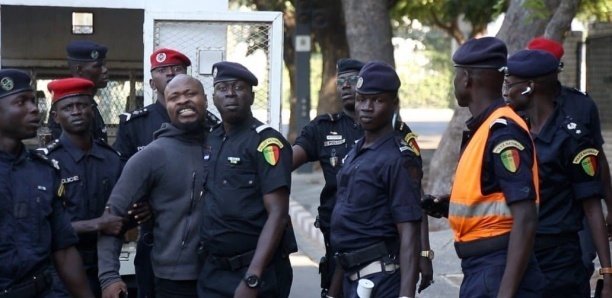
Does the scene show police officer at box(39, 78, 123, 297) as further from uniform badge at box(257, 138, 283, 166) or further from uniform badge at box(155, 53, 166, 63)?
uniform badge at box(257, 138, 283, 166)

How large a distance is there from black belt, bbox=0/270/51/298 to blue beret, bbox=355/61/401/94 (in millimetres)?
1672

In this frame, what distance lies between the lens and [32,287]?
505cm

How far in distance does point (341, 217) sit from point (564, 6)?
576cm

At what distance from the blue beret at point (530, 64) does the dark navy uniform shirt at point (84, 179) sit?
7.47 ft

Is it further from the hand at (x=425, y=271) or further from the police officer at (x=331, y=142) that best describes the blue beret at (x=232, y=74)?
the police officer at (x=331, y=142)

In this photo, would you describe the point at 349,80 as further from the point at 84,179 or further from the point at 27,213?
the point at 27,213

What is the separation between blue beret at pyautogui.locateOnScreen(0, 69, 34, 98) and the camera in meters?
5.20

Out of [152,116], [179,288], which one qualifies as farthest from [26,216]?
[152,116]

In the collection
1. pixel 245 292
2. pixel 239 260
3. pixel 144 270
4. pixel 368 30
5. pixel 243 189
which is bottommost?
pixel 144 270

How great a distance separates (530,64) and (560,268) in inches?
41.0

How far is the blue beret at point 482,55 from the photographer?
15.9ft

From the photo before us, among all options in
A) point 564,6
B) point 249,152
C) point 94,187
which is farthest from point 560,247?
point 564,6

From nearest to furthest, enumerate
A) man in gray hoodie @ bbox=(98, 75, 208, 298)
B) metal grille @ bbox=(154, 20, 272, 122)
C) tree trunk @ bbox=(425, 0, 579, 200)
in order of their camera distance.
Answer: man in gray hoodie @ bbox=(98, 75, 208, 298), metal grille @ bbox=(154, 20, 272, 122), tree trunk @ bbox=(425, 0, 579, 200)

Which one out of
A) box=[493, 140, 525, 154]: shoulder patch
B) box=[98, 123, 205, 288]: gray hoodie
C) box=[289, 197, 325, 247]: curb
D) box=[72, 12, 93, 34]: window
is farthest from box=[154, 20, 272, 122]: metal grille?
box=[289, 197, 325, 247]: curb
